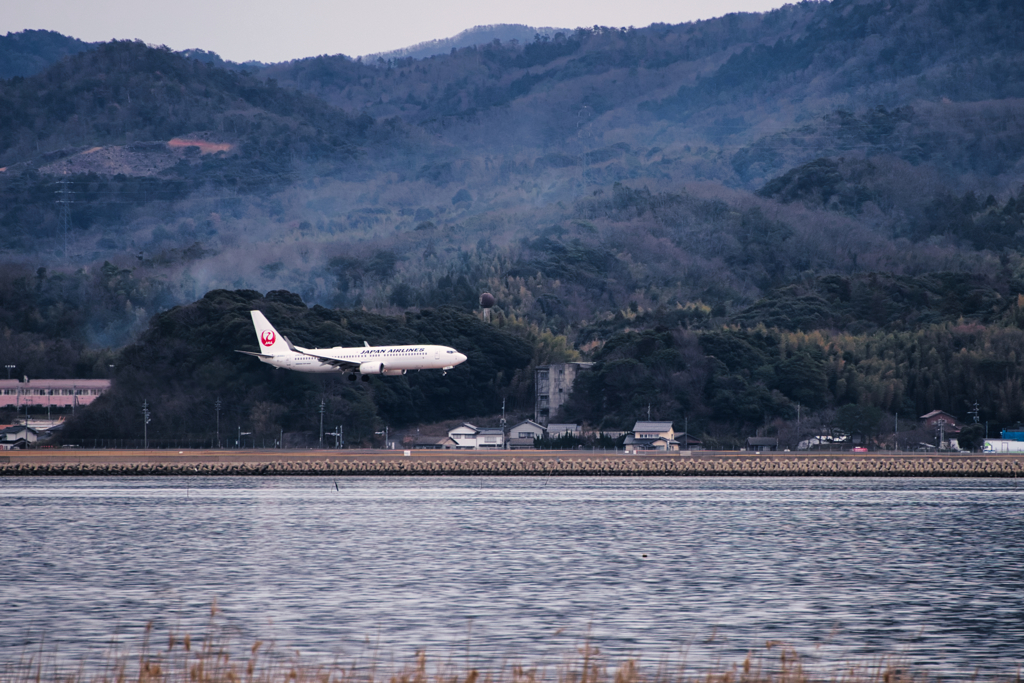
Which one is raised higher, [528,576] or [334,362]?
[334,362]

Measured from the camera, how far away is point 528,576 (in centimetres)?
5212

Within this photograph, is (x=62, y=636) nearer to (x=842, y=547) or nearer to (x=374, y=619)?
(x=374, y=619)

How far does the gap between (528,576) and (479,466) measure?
94.5 meters

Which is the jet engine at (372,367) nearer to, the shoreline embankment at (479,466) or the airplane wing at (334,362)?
the airplane wing at (334,362)

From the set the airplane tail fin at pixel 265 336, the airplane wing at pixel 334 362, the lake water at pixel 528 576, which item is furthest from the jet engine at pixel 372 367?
the lake water at pixel 528 576

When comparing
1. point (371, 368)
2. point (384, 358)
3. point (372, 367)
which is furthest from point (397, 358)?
point (371, 368)

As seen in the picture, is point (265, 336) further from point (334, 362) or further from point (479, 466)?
point (479, 466)

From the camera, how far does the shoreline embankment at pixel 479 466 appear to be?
13962 centimetres

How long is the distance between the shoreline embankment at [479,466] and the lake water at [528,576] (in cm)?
4062

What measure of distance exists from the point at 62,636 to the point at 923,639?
89.6ft

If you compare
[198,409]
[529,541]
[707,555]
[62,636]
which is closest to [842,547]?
[707,555]

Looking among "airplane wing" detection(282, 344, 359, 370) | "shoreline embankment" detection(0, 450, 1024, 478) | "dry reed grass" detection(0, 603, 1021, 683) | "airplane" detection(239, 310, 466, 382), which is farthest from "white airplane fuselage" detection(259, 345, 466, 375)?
"dry reed grass" detection(0, 603, 1021, 683)

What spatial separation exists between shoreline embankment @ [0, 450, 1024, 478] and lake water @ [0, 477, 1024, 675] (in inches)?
1599

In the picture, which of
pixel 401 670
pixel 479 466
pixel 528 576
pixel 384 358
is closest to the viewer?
pixel 401 670
